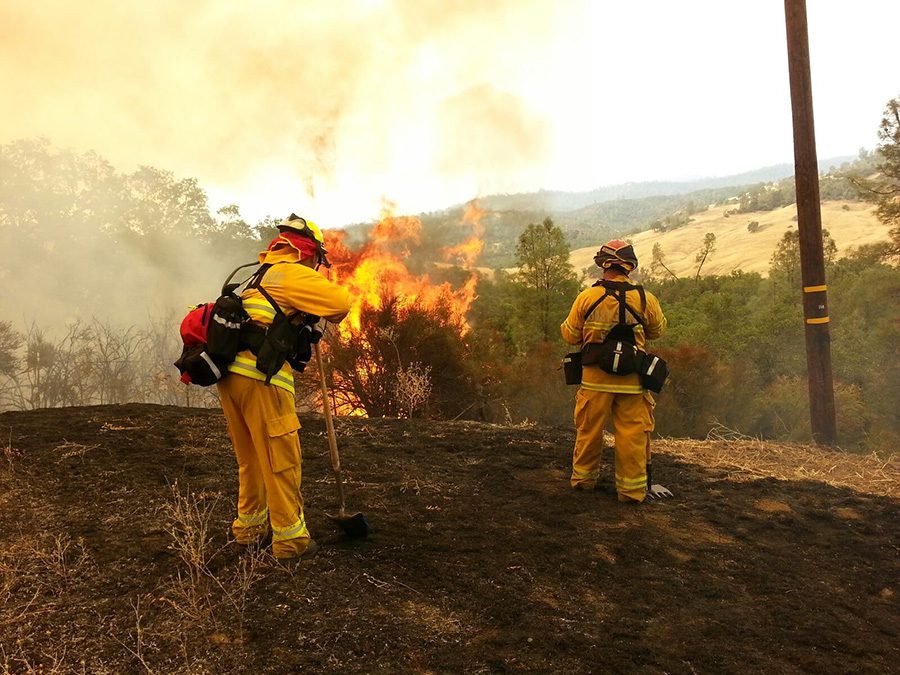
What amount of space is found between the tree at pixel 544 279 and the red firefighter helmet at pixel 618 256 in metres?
10.2

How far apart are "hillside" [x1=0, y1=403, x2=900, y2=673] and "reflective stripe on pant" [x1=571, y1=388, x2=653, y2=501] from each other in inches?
9.5

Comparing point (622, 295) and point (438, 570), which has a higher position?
point (622, 295)

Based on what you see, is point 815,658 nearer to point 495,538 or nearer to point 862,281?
point 495,538

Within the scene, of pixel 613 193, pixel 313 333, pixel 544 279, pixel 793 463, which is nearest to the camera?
pixel 313 333

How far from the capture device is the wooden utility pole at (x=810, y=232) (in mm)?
7863

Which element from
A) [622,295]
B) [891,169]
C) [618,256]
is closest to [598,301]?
[622,295]

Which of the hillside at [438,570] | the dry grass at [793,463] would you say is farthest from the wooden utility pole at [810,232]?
the hillside at [438,570]

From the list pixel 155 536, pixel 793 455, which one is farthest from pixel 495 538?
pixel 793 455

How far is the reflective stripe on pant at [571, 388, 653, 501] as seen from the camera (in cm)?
516

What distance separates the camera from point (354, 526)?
4.06m

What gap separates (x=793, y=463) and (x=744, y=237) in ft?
161

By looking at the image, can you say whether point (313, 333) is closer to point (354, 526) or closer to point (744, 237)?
point (354, 526)

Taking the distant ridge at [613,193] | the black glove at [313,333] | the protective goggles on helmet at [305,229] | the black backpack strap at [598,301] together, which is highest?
the distant ridge at [613,193]

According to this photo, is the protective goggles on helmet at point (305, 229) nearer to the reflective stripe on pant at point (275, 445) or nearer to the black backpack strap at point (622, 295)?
the reflective stripe on pant at point (275, 445)
